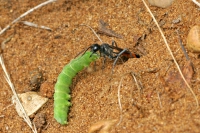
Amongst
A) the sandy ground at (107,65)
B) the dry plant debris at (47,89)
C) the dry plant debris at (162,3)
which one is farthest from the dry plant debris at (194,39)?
the dry plant debris at (47,89)

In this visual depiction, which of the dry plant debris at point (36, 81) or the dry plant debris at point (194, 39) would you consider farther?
the dry plant debris at point (36, 81)

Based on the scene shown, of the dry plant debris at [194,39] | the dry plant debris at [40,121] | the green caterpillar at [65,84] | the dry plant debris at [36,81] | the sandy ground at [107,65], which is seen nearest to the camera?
the sandy ground at [107,65]

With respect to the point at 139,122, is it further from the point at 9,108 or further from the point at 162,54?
the point at 9,108

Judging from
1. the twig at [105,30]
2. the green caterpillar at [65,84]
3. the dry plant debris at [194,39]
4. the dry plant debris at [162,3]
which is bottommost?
the green caterpillar at [65,84]

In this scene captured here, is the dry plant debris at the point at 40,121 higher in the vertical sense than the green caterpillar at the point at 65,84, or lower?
lower

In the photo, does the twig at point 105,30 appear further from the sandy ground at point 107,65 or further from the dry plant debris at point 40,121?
the dry plant debris at point 40,121
